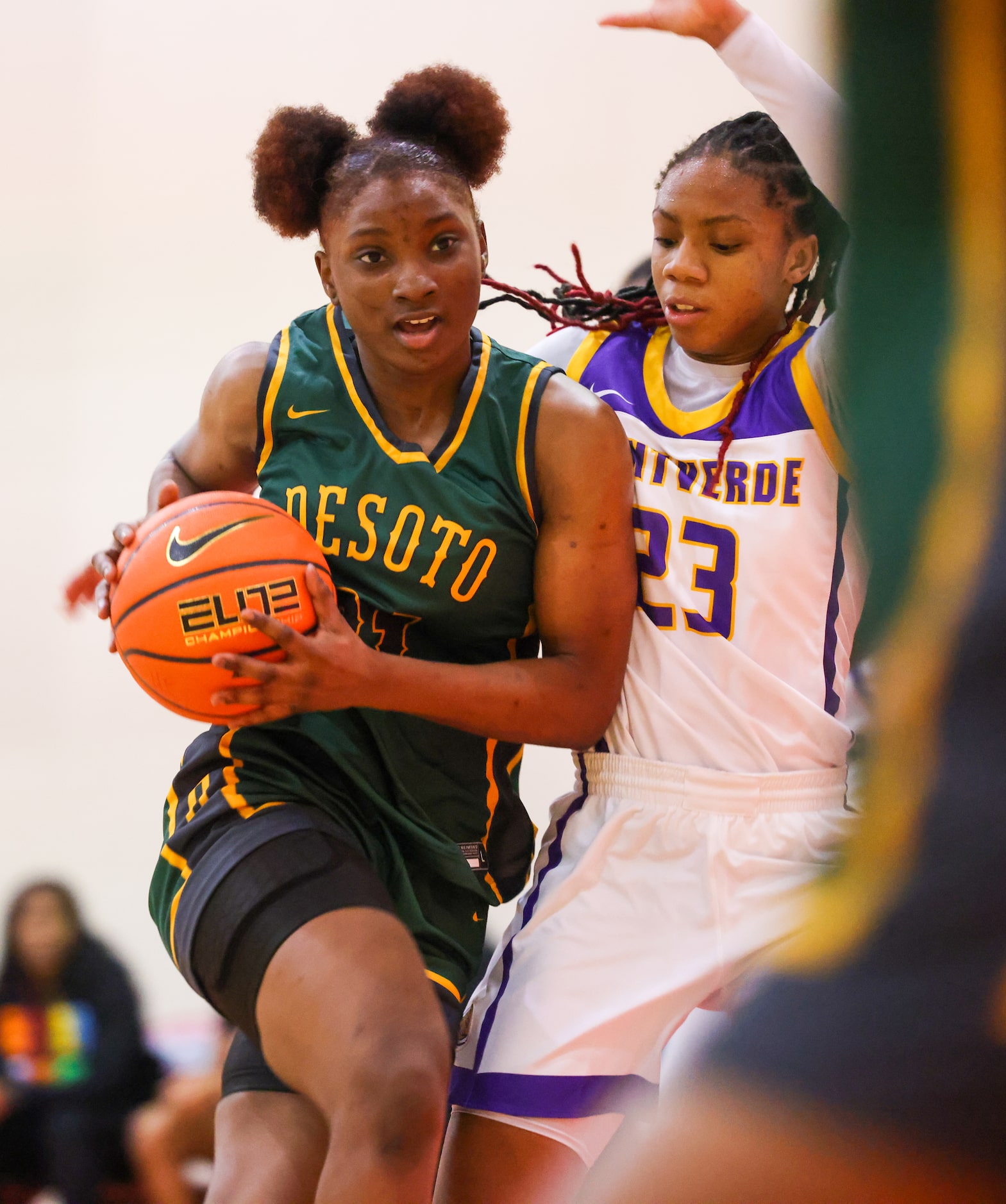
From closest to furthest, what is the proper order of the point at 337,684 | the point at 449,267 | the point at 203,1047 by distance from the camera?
1. the point at 337,684
2. the point at 449,267
3. the point at 203,1047

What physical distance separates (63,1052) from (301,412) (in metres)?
2.38

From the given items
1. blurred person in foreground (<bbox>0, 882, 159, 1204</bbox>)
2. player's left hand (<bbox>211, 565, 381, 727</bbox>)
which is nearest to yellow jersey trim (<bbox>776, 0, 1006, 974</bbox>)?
player's left hand (<bbox>211, 565, 381, 727</bbox>)

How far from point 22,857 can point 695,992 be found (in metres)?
2.48

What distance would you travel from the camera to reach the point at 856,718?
75.7 inches

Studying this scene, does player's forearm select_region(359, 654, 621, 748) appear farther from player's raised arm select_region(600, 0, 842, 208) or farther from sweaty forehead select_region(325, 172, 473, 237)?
player's raised arm select_region(600, 0, 842, 208)

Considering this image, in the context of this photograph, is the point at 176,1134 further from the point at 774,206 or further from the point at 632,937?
the point at 774,206

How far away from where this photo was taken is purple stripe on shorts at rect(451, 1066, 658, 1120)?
5.93 ft

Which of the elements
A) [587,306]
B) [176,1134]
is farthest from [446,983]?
[176,1134]

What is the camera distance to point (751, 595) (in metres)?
1.94

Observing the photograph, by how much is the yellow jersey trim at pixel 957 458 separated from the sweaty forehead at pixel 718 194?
4.51 ft

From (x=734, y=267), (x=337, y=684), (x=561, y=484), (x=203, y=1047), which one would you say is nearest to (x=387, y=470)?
(x=561, y=484)

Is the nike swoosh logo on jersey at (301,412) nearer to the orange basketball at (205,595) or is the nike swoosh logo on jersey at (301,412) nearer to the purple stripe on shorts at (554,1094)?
the orange basketball at (205,595)

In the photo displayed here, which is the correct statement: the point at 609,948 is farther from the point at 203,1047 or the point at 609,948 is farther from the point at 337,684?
the point at 203,1047

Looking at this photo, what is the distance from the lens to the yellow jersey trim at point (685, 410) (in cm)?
201
